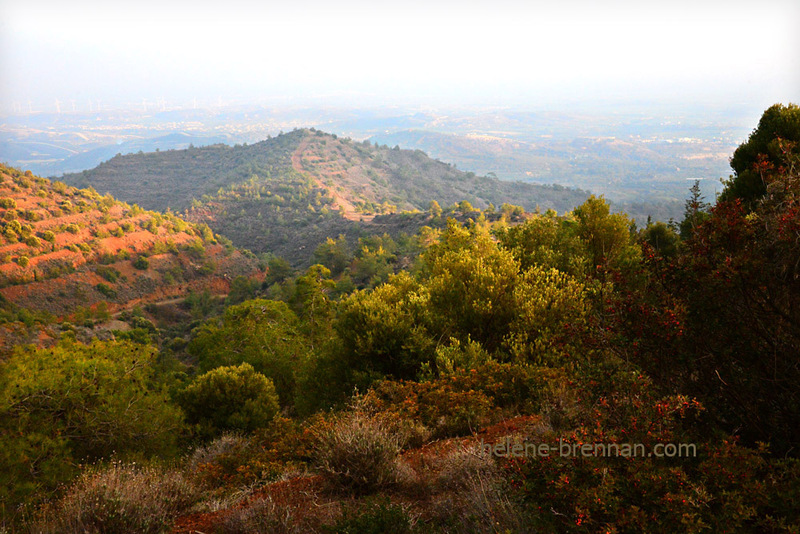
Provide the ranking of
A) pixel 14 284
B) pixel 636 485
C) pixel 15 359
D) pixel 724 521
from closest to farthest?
pixel 724 521 → pixel 636 485 → pixel 15 359 → pixel 14 284

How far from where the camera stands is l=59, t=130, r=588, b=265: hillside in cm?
9281

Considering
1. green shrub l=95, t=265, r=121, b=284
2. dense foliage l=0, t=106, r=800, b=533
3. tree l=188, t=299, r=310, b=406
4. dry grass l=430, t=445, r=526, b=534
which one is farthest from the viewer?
green shrub l=95, t=265, r=121, b=284

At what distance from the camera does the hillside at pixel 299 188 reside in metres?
92.8

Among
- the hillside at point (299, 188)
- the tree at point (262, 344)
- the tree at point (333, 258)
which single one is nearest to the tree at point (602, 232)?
the tree at point (262, 344)

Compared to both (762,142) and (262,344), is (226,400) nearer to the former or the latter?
(262,344)

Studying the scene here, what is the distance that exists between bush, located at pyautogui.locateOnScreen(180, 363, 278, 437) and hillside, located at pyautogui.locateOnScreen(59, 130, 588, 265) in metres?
60.6

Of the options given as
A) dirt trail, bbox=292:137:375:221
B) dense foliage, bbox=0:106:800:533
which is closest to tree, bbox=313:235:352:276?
dirt trail, bbox=292:137:375:221

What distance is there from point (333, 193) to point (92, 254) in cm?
6353

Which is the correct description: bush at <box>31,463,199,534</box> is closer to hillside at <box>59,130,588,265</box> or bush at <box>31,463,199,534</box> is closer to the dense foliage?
the dense foliage

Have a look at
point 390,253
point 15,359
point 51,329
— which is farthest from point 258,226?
point 15,359

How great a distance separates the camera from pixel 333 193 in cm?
11531

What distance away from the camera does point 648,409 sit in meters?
3.59

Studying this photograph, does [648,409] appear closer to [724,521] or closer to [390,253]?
[724,521]

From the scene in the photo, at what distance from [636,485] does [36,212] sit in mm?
78846
